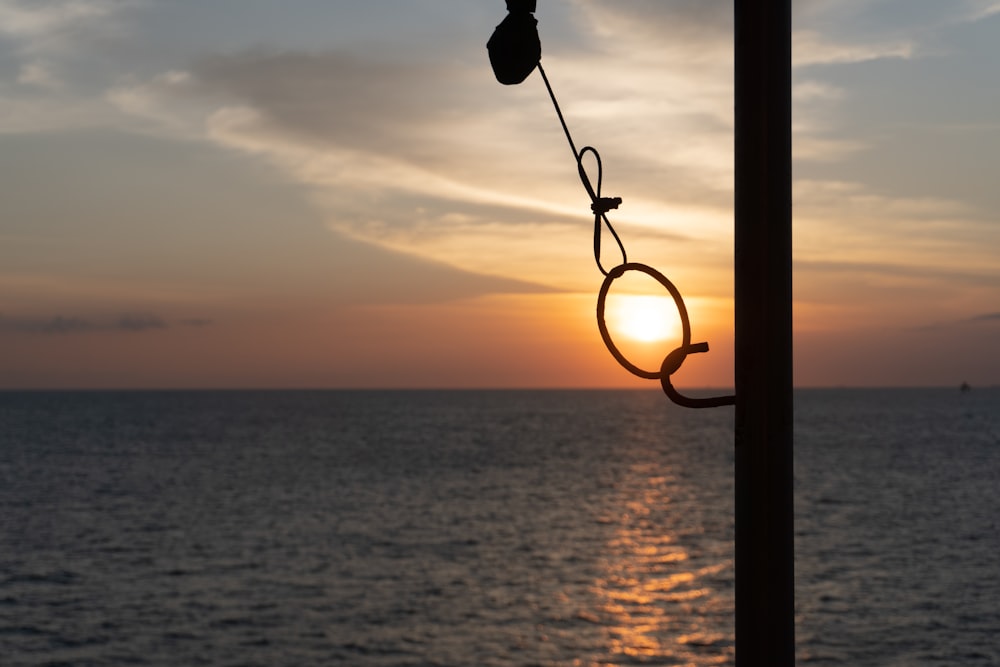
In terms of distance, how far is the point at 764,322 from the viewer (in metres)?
2.44

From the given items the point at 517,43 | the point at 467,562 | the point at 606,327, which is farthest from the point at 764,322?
the point at 467,562

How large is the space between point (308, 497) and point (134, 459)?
3833 centimetres

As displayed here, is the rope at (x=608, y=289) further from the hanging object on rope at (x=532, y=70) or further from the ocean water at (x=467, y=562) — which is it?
the ocean water at (x=467, y=562)

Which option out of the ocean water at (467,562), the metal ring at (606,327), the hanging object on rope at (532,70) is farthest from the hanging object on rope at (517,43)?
the ocean water at (467,562)

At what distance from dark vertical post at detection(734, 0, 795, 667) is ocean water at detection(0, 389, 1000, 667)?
23338 mm

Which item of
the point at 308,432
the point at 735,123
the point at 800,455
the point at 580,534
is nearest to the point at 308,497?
the point at 580,534

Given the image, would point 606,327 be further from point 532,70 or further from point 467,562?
point 467,562

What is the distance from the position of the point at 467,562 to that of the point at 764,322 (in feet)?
120

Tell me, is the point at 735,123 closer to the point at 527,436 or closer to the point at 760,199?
the point at 760,199

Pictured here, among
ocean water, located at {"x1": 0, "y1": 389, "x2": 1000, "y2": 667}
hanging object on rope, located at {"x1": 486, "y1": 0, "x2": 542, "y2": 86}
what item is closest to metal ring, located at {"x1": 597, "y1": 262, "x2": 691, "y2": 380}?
hanging object on rope, located at {"x1": 486, "y1": 0, "x2": 542, "y2": 86}

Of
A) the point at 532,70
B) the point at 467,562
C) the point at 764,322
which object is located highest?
the point at 532,70

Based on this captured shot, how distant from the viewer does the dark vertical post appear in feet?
8.00

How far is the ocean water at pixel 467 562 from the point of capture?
1055 inches

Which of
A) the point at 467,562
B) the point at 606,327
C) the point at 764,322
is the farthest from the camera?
the point at 467,562
